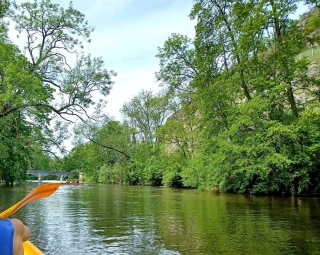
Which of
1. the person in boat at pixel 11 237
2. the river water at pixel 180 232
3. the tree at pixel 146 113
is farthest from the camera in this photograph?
the tree at pixel 146 113

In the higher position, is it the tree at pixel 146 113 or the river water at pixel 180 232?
the tree at pixel 146 113

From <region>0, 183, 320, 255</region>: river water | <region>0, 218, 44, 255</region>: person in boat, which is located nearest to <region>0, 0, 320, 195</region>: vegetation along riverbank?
<region>0, 183, 320, 255</region>: river water

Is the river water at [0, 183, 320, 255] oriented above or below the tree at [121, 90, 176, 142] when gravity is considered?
below

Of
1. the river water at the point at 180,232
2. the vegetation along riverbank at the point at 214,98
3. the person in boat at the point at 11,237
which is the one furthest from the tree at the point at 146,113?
the person in boat at the point at 11,237

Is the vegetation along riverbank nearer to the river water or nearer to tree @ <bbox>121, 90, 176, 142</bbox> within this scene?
the river water

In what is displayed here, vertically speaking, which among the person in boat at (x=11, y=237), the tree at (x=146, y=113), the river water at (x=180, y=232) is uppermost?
the tree at (x=146, y=113)

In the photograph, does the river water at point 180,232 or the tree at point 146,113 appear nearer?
the river water at point 180,232

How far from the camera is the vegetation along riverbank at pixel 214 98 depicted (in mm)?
14078

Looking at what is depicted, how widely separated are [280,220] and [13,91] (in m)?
10.3

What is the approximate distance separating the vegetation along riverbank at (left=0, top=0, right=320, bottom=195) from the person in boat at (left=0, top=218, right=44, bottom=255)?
10.9m

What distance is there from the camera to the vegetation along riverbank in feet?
46.2

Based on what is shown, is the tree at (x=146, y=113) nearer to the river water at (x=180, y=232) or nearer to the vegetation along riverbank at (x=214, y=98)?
the vegetation along riverbank at (x=214, y=98)

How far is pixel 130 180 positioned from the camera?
58062 mm

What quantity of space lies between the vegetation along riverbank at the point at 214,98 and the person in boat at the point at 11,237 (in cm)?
1093
